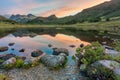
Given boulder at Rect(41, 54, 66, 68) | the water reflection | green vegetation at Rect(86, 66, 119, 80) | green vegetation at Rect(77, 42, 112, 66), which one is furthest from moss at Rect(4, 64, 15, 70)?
the water reflection

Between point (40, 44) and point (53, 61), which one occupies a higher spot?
point (53, 61)

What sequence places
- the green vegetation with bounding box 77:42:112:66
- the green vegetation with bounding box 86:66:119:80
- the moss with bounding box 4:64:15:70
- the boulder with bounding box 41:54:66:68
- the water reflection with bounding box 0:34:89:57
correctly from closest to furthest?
the green vegetation with bounding box 86:66:119:80 < the green vegetation with bounding box 77:42:112:66 < the moss with bounding box 4:64:15:70 < the boulder with bounding box 41:54:66:68 < the water reflection with bounding box 0:34:89:57

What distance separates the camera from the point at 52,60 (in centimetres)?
2712

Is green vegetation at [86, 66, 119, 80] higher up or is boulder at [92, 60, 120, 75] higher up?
boulder at [92, 60, 120, 75]

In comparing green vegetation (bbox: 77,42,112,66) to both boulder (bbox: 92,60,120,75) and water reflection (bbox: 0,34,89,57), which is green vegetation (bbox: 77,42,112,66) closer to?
boulder (bbox: 92,60,120,75)

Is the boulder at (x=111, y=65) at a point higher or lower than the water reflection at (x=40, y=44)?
higher

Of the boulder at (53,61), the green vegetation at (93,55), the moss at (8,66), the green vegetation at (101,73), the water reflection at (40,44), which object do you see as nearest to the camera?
the green vegetation at (101,73)

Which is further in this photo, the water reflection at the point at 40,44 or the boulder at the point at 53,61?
the water reflection at the point at 40,44

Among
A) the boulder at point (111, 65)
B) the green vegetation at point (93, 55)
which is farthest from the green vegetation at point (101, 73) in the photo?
the green vegetation at point (93, 55)

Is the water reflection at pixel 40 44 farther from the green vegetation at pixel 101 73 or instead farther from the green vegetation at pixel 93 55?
the green vegetation at pixel 101 73

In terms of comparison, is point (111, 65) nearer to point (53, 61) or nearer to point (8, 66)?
point (53, 61)

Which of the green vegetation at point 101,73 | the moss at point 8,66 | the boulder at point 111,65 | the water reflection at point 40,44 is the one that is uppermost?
the boulder at point 111,65

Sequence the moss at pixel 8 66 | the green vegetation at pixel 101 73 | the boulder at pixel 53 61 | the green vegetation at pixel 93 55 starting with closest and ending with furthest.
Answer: the green vegetation at pixel 101 73 < the green vegetation at pixel 93 55 < the moss at pixel 8 66 < the boulder at pixel 53 61

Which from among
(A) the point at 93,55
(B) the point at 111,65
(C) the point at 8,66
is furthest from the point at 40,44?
(B) the point at 111,65
